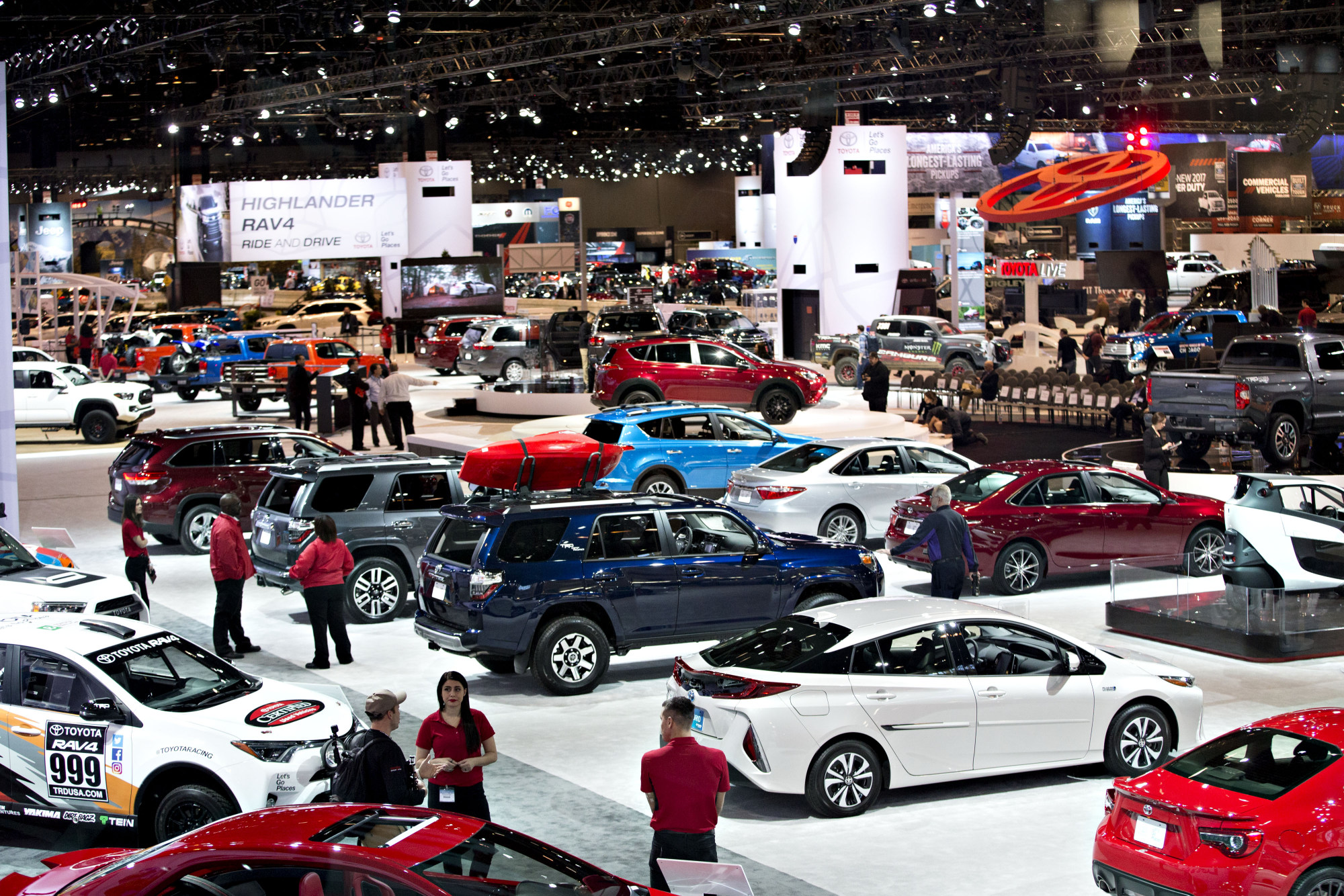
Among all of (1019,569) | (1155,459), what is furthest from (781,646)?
(1155,459)

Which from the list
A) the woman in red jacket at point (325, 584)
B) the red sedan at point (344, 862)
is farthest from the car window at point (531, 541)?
the red sedan at point (344, 862)

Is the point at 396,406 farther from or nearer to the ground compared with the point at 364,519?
farther from the ground

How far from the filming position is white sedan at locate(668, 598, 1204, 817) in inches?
353

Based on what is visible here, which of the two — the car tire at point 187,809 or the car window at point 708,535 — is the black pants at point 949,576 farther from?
the car tire at point 187,809

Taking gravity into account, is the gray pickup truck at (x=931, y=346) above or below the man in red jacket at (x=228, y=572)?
above

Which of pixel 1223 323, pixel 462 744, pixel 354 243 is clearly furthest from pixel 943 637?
pixel 354 243

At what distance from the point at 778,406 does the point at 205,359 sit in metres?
17.8

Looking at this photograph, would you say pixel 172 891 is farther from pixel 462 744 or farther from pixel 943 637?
pixel 943 637

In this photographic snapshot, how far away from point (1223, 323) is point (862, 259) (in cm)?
943

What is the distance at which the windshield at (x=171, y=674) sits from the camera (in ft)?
28.3

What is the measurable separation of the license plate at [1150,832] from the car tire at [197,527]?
562 inches

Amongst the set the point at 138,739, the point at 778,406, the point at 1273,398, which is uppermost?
the point at 1273,398

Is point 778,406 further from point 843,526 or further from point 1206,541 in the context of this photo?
point 1206,541

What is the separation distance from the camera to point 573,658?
12.1 meters
